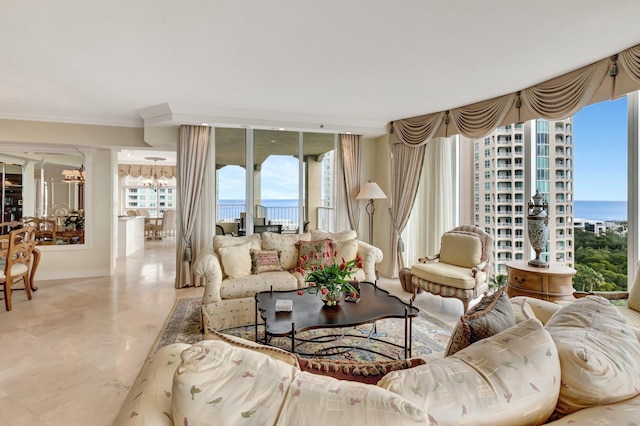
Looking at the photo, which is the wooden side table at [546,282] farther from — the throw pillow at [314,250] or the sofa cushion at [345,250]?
the throw pillow at [314,250]

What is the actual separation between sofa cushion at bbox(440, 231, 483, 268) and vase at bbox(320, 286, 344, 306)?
6.67ft

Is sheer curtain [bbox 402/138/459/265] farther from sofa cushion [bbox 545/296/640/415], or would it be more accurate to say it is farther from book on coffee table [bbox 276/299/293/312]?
sofa cushion [bbox 545/296/640/415]

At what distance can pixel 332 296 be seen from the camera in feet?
8.96

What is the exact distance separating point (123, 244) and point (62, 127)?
123 inches

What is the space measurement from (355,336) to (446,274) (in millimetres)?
1374

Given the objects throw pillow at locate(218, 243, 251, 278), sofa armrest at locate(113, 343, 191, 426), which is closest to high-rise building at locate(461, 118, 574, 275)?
throw pillow at locate(218, 243, 251, 278)

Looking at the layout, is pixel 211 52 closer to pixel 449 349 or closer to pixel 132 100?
pixel 132 100

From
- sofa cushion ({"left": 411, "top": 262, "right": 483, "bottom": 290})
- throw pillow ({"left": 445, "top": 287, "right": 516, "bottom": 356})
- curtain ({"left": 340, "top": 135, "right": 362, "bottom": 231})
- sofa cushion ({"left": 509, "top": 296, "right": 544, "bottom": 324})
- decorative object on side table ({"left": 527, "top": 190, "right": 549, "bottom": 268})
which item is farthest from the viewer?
curtain ({"left": 340, "top": 135, "right": 362, "bottom": 231})

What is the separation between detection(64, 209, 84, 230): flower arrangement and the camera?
553 cm

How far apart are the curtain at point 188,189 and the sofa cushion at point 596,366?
4707 millimetres

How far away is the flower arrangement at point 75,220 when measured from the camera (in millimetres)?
5531

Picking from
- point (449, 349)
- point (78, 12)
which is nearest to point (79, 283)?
point (78, 12)

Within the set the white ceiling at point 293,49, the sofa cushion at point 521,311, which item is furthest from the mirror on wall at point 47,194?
the sofa cushion at point 521,311

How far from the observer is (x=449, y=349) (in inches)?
50.4
